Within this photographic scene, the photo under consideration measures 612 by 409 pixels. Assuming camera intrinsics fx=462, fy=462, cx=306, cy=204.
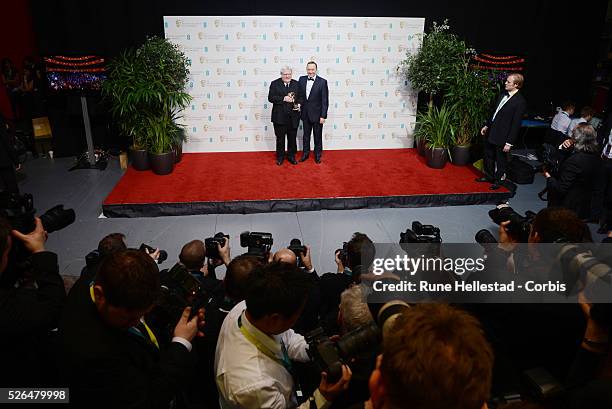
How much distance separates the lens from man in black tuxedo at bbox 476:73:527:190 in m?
5.61

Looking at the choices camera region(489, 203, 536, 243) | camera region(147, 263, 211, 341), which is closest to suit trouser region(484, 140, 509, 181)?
camera region(489, 203, 536, 243)

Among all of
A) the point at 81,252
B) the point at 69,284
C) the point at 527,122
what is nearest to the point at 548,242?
the point at 69,284

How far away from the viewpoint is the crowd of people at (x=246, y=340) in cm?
112

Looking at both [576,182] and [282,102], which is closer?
[576,182]

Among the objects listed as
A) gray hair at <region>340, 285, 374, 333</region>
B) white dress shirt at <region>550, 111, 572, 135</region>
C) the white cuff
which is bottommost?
white dress shirt at <region>550, 111, 572, 135</region>

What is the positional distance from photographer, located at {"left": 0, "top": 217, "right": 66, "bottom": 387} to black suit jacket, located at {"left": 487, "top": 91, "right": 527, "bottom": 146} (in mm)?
5302

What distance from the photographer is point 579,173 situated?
4.24 meters

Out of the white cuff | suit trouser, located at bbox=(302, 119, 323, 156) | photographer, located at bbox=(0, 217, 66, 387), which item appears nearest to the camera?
photographer, located at bbox=(0, 217, 66, 387)

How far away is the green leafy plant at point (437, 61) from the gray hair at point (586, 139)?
8.29 feet

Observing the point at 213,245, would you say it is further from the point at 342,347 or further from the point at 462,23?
the point at 462,23

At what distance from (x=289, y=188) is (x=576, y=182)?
3.15 m

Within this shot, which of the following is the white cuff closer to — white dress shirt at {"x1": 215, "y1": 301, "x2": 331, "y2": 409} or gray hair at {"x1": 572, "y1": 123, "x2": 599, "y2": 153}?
white dress shirt at {"x1": 215, "y1": 301, "x2": 331, "y2": 409}

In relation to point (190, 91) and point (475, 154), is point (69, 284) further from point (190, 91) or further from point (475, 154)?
point (475, 154)

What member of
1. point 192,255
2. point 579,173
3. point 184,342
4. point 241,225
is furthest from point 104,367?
point 579,173
